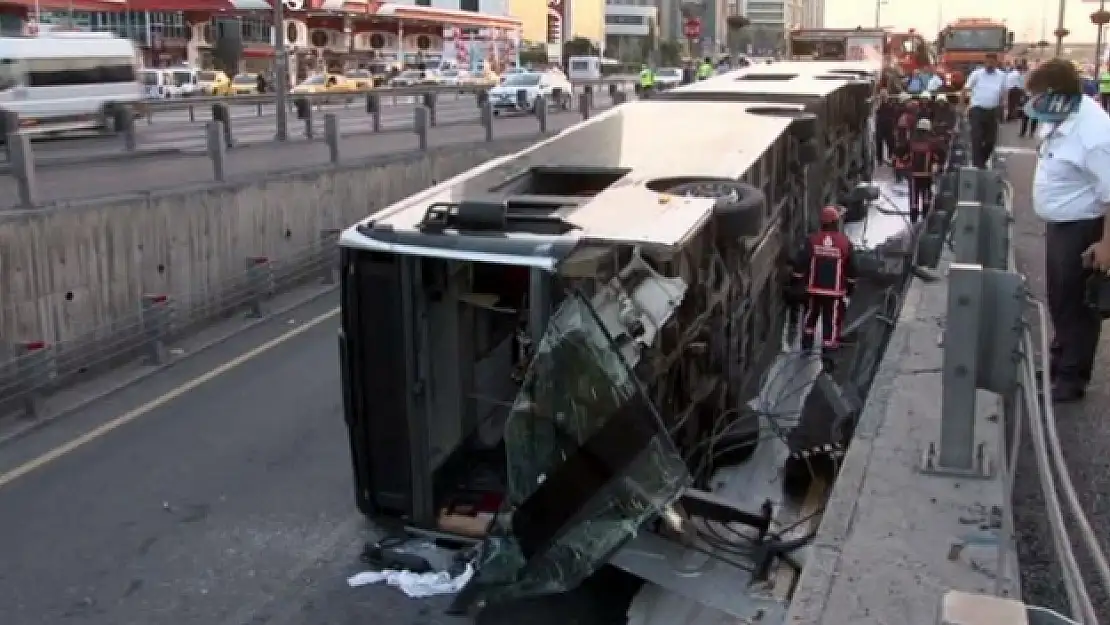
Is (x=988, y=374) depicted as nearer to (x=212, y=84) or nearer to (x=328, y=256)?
(x=328, y=256)

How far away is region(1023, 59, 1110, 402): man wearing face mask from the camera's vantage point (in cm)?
618

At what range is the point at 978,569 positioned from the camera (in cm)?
379

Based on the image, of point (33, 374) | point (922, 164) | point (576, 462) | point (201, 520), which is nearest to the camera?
point (576, 462)

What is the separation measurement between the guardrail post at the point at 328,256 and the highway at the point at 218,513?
459 cm

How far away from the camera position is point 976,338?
4133mm

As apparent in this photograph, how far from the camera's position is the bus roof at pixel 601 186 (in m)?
5.79

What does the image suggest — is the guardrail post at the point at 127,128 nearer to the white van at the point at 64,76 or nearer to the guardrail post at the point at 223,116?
the guardrail post at the point at 223,116

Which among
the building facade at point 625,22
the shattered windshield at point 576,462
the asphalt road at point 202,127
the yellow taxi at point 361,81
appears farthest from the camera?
the building facade at point 625,22

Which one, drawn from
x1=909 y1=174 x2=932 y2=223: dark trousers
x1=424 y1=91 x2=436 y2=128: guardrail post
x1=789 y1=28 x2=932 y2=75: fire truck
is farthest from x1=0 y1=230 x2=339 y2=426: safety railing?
x1=789 y1=28 x2=932 y2=75: fire truck

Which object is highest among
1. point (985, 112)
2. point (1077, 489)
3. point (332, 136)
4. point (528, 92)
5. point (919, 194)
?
point (985, 112)

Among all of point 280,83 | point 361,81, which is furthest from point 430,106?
point 361,81

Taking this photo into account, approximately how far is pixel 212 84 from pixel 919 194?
41.0m

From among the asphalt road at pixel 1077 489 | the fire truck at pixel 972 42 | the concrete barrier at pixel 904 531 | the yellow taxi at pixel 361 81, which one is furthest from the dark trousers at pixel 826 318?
the yellow taxi at pixel 361 81

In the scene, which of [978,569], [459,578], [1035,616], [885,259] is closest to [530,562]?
[459,578]
